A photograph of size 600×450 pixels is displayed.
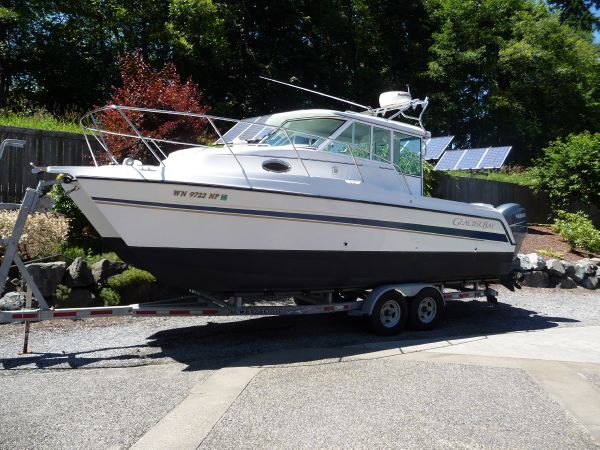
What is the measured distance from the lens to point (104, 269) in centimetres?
849

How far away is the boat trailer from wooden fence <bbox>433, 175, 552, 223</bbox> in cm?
803

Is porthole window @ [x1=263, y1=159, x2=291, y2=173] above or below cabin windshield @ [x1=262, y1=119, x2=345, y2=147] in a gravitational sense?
below

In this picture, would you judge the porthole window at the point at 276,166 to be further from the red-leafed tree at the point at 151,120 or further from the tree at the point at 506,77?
the tree at the point at 506,77

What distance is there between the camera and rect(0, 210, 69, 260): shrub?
8419 millimetres

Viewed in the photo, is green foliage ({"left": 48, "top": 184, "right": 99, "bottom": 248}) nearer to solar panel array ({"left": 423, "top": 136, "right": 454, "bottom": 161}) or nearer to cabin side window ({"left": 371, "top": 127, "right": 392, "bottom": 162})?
cabin side window ({"left": 371, "top": 127, "right": 392, "bottom": 162})

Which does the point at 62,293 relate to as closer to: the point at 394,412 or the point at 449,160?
the point at 394,412

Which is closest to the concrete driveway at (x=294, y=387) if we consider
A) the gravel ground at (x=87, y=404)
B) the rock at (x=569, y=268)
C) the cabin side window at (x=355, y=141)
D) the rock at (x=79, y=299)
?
the gravel ground at (x=87, y=404)

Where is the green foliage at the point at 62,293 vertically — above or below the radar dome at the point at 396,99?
below

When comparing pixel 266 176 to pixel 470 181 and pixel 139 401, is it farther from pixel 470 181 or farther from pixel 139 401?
pixel 470 181

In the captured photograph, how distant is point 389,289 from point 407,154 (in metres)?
2.24

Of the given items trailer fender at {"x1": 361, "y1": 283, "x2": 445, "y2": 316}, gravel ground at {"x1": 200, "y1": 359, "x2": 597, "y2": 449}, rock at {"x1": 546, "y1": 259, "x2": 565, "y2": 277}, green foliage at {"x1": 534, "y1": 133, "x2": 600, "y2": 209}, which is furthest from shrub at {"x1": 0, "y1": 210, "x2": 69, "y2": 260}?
green foliage at {"x1": 534, "y1": 133, "x2": 600, "y2": 209}

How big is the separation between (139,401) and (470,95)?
82.7 ft

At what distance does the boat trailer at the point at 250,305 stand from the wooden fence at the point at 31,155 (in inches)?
113

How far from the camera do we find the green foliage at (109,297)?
831cm
